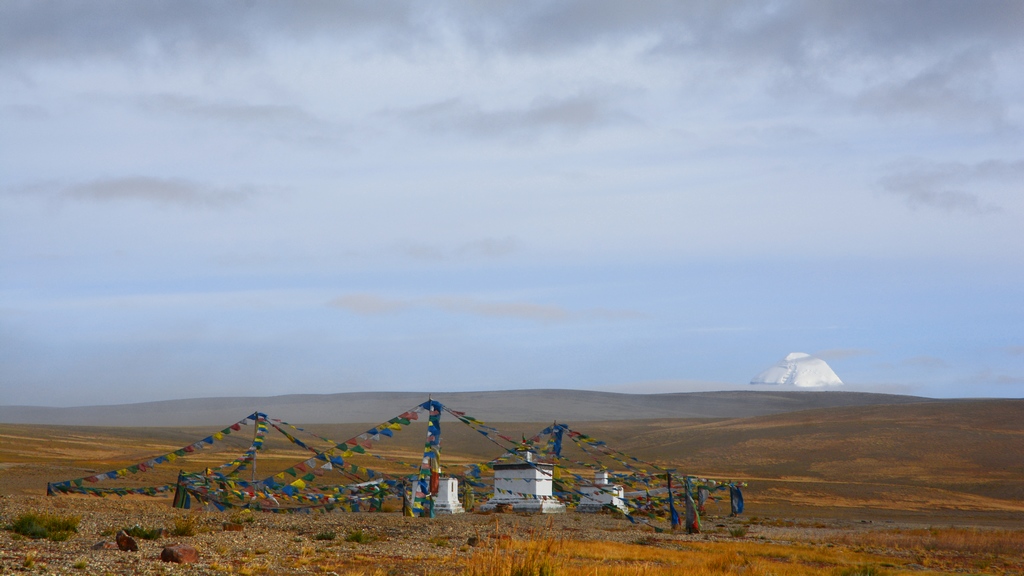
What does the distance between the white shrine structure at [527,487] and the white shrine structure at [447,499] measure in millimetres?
2031

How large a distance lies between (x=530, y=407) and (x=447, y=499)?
490ft

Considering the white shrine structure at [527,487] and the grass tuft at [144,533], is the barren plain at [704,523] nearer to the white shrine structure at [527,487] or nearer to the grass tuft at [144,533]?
the grass tuft at [144,533]

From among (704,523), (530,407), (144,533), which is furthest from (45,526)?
(530,407)

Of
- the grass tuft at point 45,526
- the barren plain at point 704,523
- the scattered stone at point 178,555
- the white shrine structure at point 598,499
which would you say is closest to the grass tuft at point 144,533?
the barren plain at point 704,523

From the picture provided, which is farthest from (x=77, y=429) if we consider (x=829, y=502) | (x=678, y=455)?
(x=829, y=502)

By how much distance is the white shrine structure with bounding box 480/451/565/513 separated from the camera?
28906 millimetres

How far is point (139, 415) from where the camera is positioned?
19275 cm

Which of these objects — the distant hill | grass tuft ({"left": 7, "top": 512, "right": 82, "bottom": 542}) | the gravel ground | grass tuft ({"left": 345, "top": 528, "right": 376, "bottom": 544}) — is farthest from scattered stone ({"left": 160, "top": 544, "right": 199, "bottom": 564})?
the distant hill

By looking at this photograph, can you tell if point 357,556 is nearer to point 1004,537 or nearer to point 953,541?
point 953,541

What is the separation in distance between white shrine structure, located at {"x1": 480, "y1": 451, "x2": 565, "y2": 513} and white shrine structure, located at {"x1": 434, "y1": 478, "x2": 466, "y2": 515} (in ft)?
6.66

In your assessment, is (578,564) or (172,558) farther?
(578,564)

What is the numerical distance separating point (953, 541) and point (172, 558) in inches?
812

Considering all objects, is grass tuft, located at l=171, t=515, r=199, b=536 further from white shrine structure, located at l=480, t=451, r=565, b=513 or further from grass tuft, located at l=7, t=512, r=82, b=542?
white shrine structure, located at l=480, t=451, r=565, b=513

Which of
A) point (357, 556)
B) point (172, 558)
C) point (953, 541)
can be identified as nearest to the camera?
point (172, 558)
